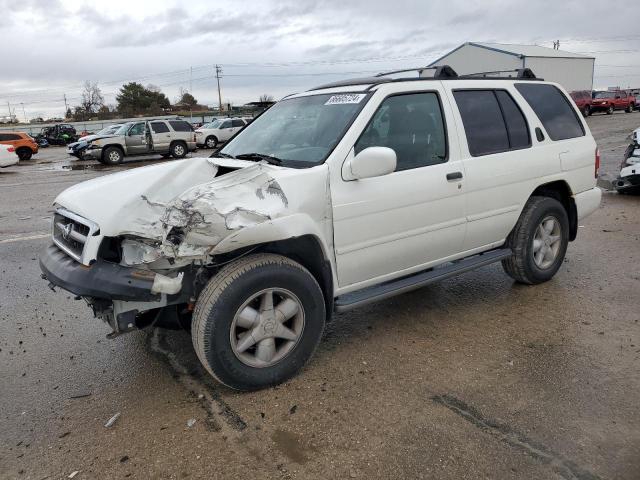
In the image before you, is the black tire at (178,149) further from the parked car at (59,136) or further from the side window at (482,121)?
the parked car at (59,136)

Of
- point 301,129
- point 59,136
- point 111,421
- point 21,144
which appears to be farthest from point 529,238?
point 59,136

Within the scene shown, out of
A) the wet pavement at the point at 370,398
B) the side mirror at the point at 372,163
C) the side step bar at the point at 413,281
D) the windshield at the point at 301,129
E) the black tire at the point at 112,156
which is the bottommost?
the wet pavement at the point at 370,398

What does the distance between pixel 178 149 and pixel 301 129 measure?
2033cm

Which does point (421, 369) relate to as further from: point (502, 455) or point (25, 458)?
point (25, 458)

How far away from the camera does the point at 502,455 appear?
258 centimetres

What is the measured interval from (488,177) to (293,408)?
7.83ft

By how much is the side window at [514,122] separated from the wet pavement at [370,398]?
4.59 ft

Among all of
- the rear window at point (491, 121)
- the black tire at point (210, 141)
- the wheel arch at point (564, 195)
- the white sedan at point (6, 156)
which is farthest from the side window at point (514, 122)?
the black tire at point (210, 141)

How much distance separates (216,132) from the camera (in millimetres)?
27906

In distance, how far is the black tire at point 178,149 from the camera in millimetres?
22750

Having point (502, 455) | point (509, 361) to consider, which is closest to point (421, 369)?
point (509, 361)

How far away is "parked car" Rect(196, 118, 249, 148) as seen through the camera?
1083 inches

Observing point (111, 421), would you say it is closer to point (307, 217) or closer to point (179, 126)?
point (307, 217)

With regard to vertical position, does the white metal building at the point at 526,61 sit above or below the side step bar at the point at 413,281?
above
